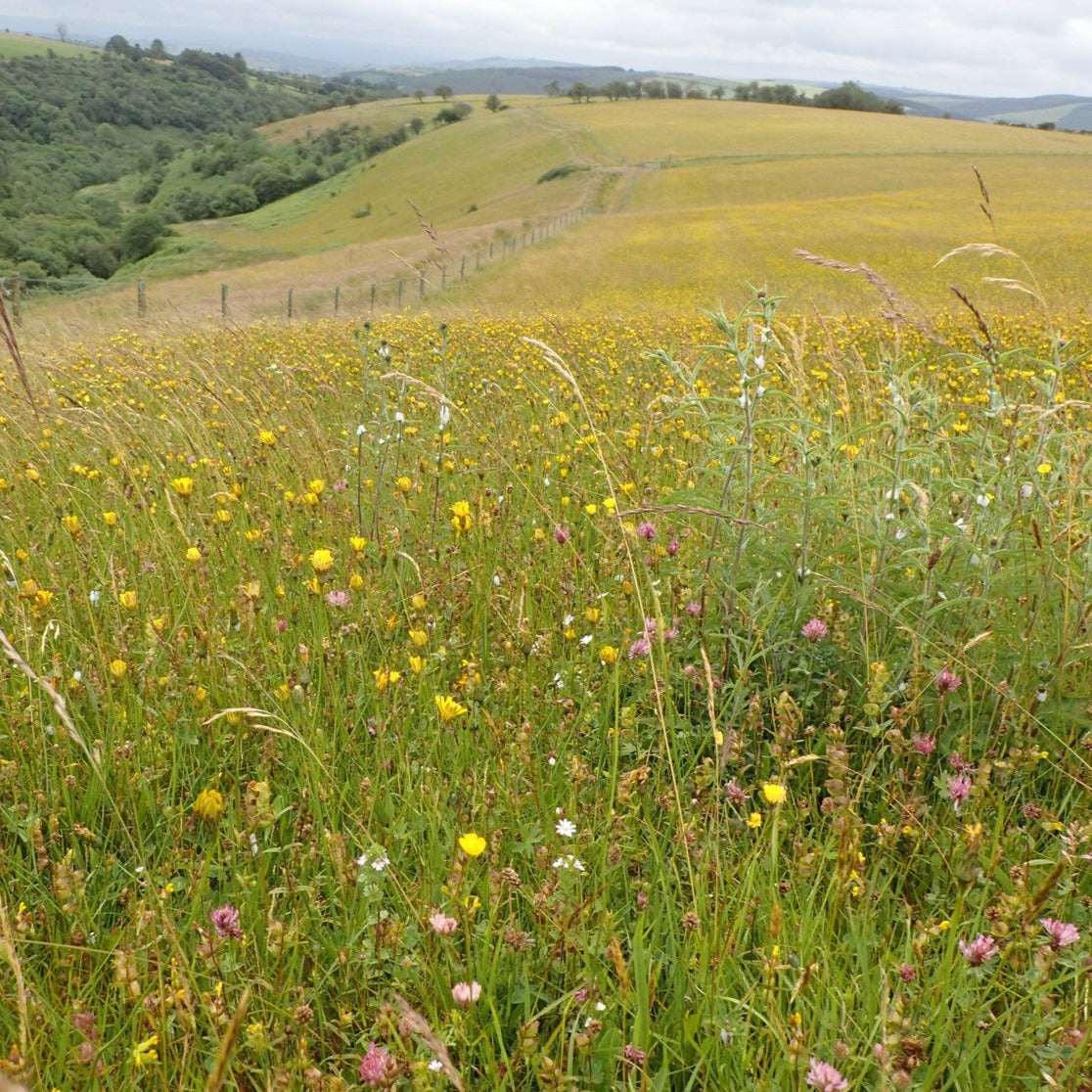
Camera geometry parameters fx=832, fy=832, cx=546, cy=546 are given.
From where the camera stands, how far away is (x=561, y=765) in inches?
82.7

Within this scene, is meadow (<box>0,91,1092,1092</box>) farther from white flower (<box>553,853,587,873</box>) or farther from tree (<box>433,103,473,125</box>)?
tree (<box>433,103,473,125</box>)

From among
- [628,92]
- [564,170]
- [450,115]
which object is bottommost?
[564,170]

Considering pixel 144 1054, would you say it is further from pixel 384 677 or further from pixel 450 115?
pixel 450 115

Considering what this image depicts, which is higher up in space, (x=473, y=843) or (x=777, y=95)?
(x=777, y=95)

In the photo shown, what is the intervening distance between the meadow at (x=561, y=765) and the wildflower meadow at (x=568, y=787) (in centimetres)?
1

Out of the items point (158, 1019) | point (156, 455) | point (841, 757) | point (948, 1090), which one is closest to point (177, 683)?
point (158, 1019)

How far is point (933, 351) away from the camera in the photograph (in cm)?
824


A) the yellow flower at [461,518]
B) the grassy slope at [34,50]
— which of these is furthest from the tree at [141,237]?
the grassy slope at [34,50]

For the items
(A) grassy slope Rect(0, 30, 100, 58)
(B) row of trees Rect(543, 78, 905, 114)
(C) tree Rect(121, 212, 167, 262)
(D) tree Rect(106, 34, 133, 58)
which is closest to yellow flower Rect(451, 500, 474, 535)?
(C) tree Rect(121, 212, 167, 262)

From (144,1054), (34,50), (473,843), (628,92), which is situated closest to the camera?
(144,1054)

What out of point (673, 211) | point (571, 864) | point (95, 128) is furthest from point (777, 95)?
point (571, 864)

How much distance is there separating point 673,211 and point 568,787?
125 ft

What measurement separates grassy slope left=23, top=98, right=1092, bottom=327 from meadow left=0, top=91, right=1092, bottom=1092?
1703 mm

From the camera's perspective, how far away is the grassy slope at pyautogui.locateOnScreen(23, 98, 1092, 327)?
22.6 meters
